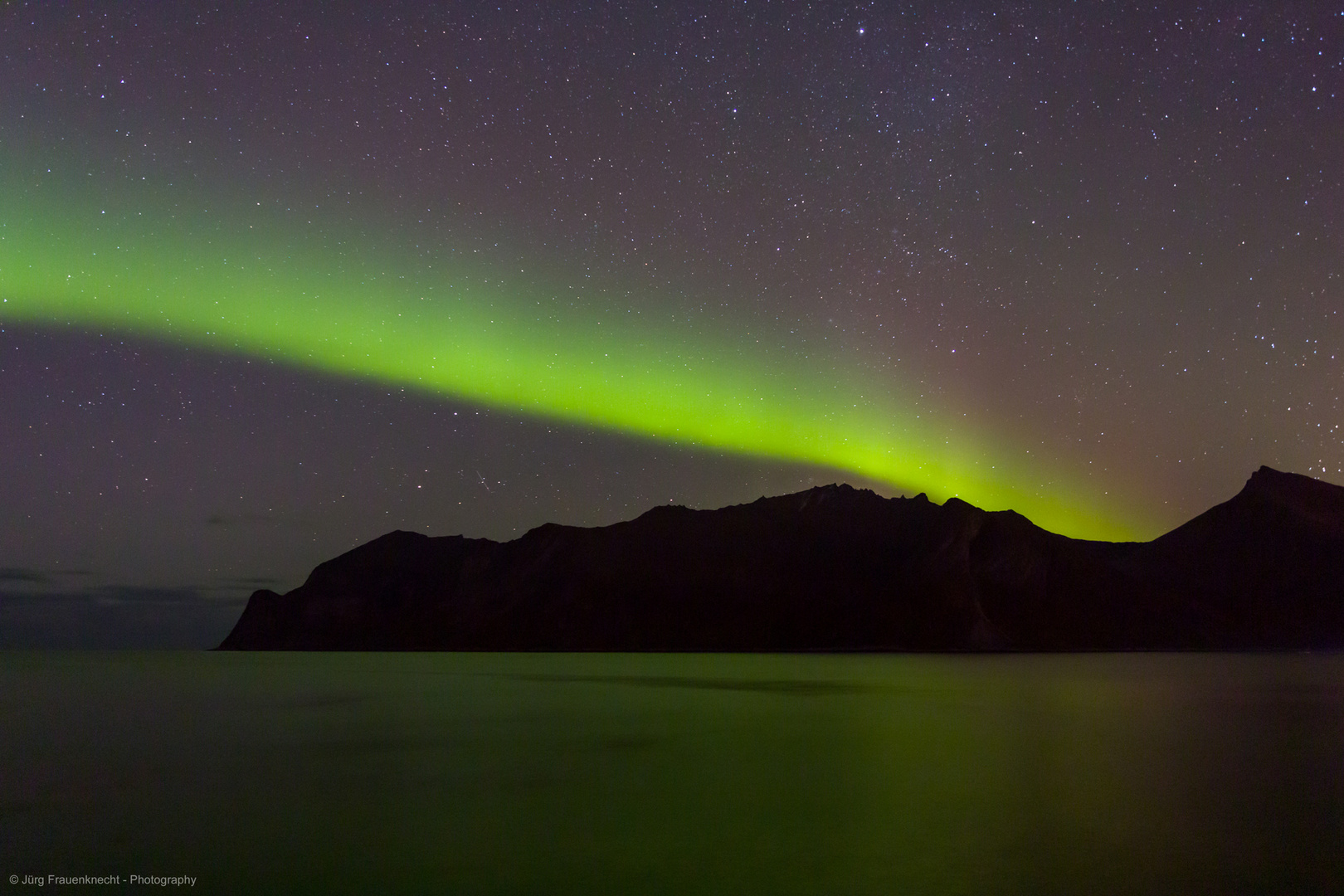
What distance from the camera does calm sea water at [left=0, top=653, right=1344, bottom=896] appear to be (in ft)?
49.0

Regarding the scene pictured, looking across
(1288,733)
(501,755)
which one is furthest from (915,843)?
(1288,733)

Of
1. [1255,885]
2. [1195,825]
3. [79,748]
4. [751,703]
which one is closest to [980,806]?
[1195,825]

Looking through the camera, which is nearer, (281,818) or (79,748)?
(281,818)

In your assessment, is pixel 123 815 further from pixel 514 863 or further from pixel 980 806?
pixel 980 806

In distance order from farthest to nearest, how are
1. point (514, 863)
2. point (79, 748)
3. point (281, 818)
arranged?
point (79, 748) < point (281, 818) < point (514, 863)

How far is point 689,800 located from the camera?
21.5 m

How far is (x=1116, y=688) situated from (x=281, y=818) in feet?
197

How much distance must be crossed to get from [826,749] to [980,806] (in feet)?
33.5

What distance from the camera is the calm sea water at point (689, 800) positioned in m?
14.9

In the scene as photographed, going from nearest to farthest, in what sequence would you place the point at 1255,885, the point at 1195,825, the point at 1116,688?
1. the point at 1255,885
2. the point at 1195,825
3. the point at 1116,688

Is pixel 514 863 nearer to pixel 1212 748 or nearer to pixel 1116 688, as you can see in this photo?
pixel 1212 748

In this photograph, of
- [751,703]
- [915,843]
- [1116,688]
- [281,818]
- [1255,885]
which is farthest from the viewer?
[1116,688]

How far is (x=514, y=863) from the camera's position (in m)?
15.7

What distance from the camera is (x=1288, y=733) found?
1344 inches
